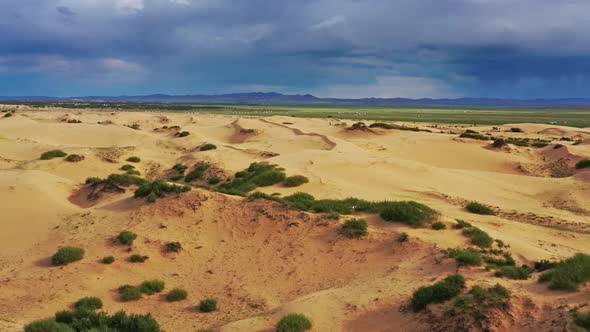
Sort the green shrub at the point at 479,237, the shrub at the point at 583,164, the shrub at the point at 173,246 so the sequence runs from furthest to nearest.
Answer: the shrub at the point at 583,164 → the shrub at the point at 173,246 → the green shrub at the point at 479,237

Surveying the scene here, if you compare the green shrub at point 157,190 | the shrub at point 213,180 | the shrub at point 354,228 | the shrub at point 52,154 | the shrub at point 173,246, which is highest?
the green shrub at point 157,190

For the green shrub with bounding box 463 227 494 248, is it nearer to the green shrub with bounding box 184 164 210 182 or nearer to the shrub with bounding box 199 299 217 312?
the shrub with bounding box 199 299 217 312

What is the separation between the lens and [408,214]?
16.0 m

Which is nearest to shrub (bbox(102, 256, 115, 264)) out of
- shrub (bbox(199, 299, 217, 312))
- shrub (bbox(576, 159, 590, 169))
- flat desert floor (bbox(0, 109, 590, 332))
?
flat desert floor (bbox(0, 109, 590, 332))

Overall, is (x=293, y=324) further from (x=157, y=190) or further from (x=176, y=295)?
(x=157, y=190)

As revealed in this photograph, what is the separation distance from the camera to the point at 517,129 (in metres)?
68.2

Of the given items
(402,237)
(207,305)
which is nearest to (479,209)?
(402,237)

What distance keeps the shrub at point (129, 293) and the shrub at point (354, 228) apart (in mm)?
6707

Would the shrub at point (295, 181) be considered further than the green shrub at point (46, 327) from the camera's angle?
Yes

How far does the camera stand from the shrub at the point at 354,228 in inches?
603

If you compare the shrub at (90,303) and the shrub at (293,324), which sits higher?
the shrub at (293,324)

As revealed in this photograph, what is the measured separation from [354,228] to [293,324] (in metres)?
6.34

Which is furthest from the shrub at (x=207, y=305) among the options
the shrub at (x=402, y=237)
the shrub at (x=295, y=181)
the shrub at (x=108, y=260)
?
the shrub at (x=295, y=181)

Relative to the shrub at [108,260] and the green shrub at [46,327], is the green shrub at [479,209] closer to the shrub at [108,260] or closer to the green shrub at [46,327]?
the shrub at [108,260]
